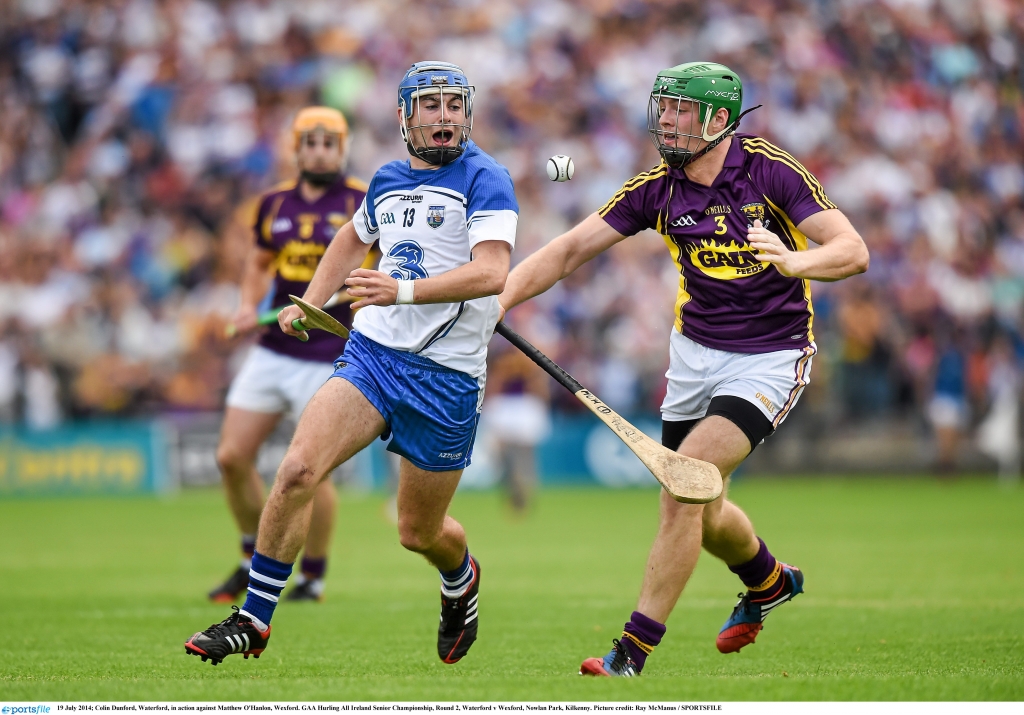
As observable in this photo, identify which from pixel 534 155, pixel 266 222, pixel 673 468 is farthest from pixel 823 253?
pixel 534 155

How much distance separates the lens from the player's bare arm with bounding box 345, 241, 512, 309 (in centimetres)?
570

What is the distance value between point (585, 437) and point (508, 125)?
568 cm

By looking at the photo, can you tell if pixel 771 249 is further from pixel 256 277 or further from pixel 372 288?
pixel 256 277

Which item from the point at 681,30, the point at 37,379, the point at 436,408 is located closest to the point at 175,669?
the point at 436,408

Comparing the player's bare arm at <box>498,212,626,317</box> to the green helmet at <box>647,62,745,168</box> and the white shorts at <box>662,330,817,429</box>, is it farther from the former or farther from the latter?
the white shorts at <box>662,330,817,429</box>

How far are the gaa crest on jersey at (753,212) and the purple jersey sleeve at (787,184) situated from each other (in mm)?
63

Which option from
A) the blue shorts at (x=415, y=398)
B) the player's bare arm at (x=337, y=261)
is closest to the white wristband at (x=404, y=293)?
the blue shorts at (x=415, y=398)

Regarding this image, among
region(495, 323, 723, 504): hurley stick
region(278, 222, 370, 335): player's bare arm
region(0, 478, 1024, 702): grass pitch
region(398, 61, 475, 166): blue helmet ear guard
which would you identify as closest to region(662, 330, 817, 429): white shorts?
region(495, 323, 723, 504): hurley stick

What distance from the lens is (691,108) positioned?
6352 millimetres

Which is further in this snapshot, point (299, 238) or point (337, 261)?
point (299, 238)

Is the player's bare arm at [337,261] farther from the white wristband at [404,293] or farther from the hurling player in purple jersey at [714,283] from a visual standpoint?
the white wristband at [404,293]

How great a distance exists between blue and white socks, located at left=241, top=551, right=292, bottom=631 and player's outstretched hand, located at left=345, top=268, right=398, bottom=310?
120 cm

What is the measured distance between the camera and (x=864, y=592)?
376 inches

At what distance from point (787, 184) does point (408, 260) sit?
180cm
